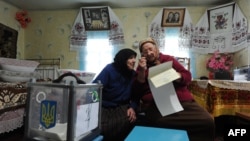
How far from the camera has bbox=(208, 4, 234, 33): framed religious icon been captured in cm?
290

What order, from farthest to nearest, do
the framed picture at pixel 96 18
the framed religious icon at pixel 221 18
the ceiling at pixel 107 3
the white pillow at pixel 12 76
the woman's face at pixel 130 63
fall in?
the framed picture at pixel 96 18
the ceiling at pixel 107 3
the framed religious icon at pixel 221 18
the white pillow at pixel 12 76
the woman's face at pixel 130 63

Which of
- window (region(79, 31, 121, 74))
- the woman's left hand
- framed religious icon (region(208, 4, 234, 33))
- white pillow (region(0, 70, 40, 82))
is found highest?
framed religious icon (region(208, 4, 234, 33))

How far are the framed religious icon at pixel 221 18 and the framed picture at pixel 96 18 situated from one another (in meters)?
1.53

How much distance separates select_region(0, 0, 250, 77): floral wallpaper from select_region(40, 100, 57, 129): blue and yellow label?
2607 mm

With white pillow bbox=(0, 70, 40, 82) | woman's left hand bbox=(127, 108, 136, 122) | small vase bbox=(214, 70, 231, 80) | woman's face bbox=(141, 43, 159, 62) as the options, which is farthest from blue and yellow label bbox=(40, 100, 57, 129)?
small vase bbox=(214, 70, 231, 80)

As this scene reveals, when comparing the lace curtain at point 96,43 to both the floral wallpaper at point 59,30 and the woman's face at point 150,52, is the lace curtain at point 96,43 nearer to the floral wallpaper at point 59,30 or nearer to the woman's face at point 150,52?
the floral wallpaper at point 59,30

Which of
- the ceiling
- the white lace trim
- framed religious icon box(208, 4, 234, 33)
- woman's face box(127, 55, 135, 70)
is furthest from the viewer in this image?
the ceiling

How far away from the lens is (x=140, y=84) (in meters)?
1.46

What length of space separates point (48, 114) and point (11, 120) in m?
0.63

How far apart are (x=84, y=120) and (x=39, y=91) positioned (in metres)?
0.20

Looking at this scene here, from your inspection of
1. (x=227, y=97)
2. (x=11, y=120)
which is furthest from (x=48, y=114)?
(x=227, y=97)

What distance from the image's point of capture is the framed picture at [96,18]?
3.25m

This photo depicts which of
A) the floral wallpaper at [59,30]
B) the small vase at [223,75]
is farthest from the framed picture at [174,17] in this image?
the small vase at [223,75]

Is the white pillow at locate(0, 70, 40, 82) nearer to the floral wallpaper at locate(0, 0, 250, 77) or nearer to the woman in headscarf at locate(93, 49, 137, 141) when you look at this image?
the woman in headscarf at locate(93, 49, 137, 141)
